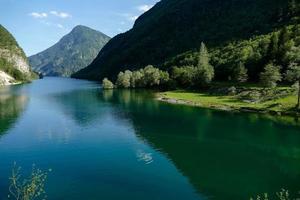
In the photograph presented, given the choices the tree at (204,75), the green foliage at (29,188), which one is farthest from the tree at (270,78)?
the green foliage at (29,188)

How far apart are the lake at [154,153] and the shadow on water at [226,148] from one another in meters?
0.15

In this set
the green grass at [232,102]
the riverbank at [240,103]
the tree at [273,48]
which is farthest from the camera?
the tree at [273,48]

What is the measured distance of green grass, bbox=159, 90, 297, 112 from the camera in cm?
11793

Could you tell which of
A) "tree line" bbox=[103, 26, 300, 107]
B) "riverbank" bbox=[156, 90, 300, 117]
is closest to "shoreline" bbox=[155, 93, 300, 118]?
"riverbank" bbox=[156, 90, 300, 117]

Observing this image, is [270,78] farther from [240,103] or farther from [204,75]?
[204,75]

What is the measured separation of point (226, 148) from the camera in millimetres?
76188

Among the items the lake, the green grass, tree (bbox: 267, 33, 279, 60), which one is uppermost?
tree (bbox: 267, 33, 279, 60)

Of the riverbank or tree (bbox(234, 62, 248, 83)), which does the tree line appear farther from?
the riverbank

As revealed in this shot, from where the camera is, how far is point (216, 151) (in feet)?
Answer: 242

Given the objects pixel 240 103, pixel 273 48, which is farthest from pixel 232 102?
pixel 273 48

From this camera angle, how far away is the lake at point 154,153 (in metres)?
52.2

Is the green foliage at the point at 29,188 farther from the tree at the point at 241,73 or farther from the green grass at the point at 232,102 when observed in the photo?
the tree at the point at 241,73

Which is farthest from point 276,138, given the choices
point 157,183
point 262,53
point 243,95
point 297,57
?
point 262,53

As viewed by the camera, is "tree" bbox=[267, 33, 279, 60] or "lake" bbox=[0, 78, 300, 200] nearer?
"lake" bbox=[0, 78, 300, 200]
